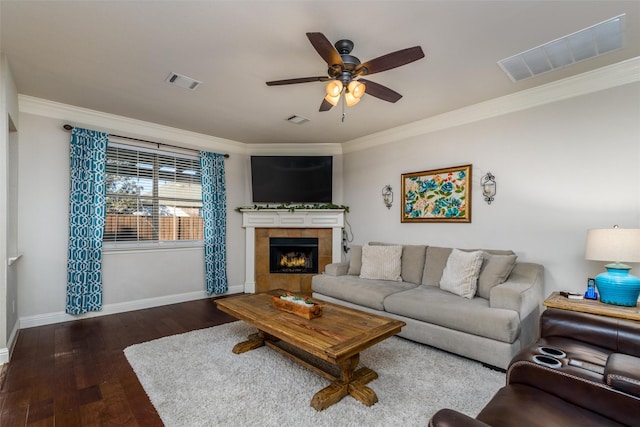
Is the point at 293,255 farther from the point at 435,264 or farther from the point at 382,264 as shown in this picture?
the point at 435,264

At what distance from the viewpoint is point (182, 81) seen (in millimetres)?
2961

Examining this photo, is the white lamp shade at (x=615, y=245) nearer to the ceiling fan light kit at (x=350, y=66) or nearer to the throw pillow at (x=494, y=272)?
the throw pillow at (x=494, y=272)

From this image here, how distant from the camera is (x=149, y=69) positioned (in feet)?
8.98

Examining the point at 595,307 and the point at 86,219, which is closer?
the point at 595,307

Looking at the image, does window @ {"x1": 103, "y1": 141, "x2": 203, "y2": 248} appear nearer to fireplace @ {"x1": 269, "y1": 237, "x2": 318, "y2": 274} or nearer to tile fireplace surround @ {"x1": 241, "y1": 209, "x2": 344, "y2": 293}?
tile fireplace surround @ {"x1": 241, "y1": 209, "x2": 344, "y2": 293}

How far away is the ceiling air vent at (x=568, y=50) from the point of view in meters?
2.17

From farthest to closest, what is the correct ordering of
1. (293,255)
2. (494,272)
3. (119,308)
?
(293,255)
(119,308)
(494,272)

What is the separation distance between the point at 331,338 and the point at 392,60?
190cm

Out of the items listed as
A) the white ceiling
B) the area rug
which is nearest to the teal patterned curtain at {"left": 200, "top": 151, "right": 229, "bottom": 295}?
the white ceiling

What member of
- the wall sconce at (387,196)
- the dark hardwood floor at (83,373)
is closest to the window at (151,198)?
the dark hardwood floor at (83,373)

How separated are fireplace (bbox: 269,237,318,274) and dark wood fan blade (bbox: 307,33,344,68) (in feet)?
10.8

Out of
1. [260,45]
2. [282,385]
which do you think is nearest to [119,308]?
[282,385]

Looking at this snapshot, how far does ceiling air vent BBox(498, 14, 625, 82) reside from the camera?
7.11ft

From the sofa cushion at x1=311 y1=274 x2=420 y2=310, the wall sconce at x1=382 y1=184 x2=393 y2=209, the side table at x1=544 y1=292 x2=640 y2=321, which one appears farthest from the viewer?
the wall sconce at x1=382 y1=184 x2=393 y2=209
